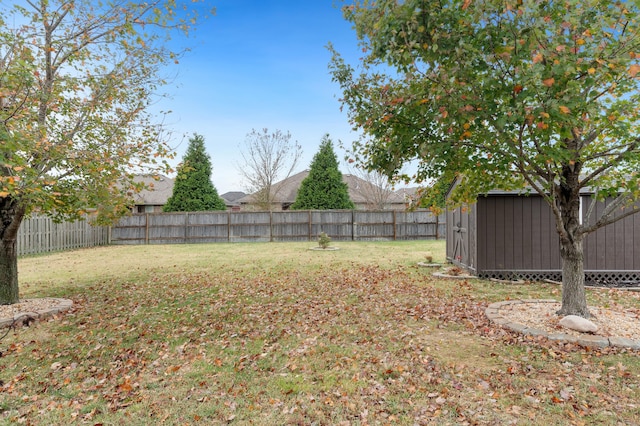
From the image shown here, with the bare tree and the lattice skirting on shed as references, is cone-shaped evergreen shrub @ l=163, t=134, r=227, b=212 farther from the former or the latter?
the lattice skirting on shed

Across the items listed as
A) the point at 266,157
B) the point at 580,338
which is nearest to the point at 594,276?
the point at 580,338

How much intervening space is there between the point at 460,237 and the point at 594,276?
9.24ft

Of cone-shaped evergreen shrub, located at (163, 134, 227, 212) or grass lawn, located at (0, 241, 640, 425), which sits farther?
cone-shaped evergreen shrub, located at (163, 134, 227, 212)

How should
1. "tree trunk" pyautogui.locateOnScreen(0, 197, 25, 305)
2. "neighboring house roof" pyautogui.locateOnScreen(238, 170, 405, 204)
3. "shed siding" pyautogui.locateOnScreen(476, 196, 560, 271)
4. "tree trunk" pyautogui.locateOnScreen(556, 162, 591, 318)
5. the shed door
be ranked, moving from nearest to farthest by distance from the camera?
"tree trunk" pyautogui.locateOnScreen(556, 162, 591, 318) → "tree trunk" pyautogui.locateOnScreen(0, 197, 25, 305) → "shed siding" pyautogui.locateOnScreen(476, 196, 560, 271) → the shed door → "neighboring house roof" pyautogui.locateOnScreen(238, 170, 405, 204)

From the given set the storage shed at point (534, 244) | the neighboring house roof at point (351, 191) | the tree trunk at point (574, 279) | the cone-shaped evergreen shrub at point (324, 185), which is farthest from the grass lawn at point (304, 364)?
the neighboring house roof at point (351, 191)

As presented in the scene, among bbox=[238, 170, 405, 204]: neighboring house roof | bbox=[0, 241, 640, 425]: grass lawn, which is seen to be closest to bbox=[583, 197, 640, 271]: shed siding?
bbox=[0, 241, 640, 425]: grass lawn

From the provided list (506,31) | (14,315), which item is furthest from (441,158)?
(14,315)

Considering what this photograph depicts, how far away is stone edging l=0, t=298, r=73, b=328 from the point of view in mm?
4570

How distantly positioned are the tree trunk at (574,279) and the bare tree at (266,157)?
18488 millimetres

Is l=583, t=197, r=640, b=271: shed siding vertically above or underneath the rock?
above

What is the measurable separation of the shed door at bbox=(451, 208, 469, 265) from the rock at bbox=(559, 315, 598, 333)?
170 inches

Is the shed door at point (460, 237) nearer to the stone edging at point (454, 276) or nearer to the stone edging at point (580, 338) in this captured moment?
the stone edging at point (454, 276)

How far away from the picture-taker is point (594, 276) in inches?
290

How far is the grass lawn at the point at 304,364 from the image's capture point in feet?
8.61
